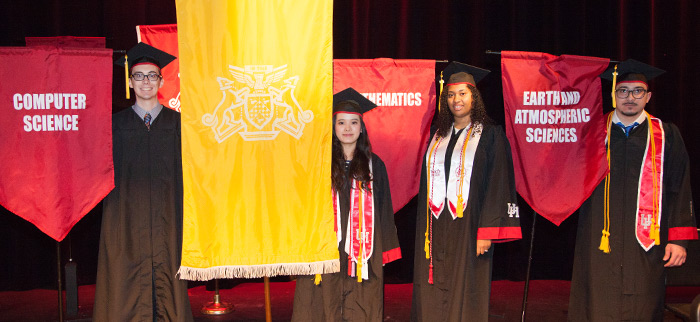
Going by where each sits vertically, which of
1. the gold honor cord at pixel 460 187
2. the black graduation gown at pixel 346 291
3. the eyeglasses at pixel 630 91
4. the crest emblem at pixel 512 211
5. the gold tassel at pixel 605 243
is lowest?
the black graduation gown at pixel 346 291

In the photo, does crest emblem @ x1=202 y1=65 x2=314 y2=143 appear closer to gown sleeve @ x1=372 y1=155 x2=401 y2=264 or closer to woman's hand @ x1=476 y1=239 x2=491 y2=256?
gown sleeve @ x1=372 y1=155 x2=401 y2=264

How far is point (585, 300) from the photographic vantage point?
3.93 m

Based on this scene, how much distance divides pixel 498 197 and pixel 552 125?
29.2 inches

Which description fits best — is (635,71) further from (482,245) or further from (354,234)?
(354,234)

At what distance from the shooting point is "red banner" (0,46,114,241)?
11.3 ft

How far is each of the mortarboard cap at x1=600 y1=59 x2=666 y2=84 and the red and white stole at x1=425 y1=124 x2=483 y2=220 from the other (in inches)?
42.2

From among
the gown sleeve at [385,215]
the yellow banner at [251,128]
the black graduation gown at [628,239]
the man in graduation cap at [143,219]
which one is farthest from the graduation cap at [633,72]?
the man in graduation cap at [143,219]

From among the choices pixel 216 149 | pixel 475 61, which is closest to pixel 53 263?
pixel 216 149

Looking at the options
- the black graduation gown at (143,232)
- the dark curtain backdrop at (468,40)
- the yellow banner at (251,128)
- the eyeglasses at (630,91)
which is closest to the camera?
the yellow banner at (251,128)

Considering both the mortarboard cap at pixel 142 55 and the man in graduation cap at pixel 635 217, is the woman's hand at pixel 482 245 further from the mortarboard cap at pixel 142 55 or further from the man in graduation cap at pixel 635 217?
the mortarboard cap at pixel 142 55

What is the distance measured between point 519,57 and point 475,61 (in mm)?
1813

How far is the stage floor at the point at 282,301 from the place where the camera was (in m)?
4.86

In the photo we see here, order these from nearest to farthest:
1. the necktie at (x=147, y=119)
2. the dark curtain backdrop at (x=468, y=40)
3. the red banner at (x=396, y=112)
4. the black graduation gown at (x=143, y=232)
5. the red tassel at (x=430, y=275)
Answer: the black graduation gown at (x=143, y=232) → the necktie at (x=147, y=119) → the red tassel at (x=430, y=275) → the red banner at (x=396, y=112) → the dark curtain backdrop at (x=468, y=40)

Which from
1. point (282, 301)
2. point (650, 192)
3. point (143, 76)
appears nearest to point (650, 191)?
point (650, 192)
